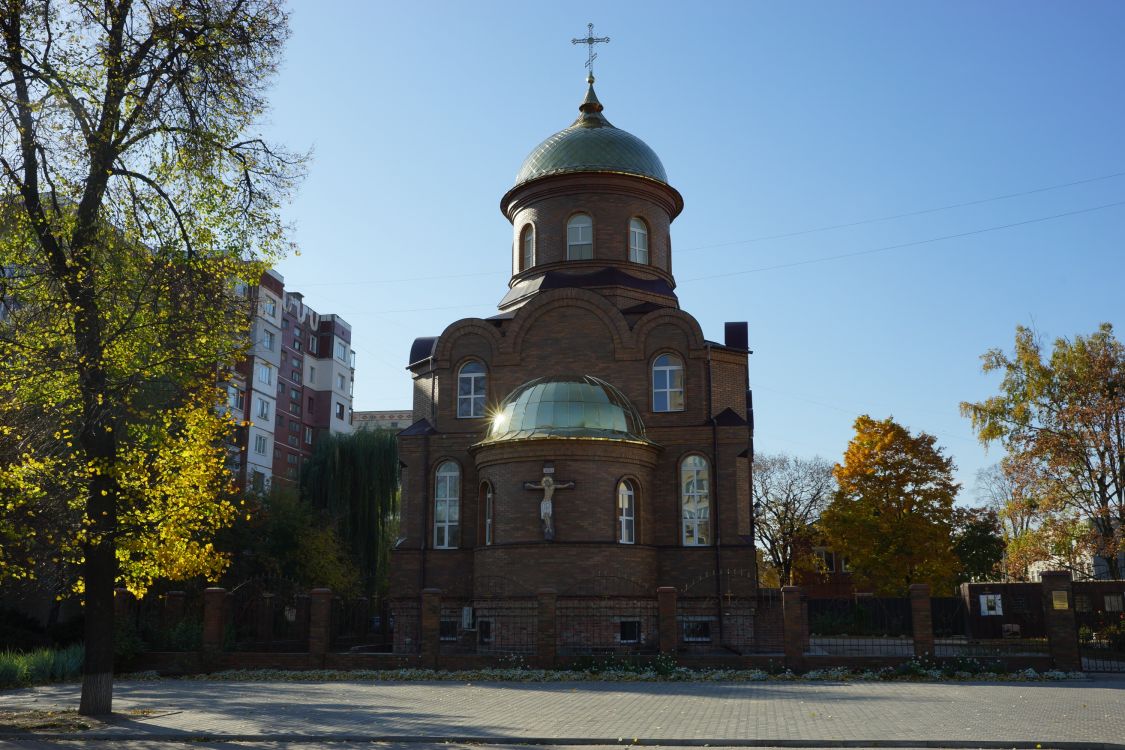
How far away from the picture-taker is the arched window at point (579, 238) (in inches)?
1125

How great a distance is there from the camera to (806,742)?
11281mm

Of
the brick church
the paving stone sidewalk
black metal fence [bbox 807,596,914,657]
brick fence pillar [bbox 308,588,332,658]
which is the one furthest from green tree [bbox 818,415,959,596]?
→ brick fence pillar [bbox 308,588,332,658]

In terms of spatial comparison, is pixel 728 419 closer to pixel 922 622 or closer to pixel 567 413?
pixel 567 413

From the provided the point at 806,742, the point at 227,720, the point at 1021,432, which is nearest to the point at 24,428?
the point at 227,720

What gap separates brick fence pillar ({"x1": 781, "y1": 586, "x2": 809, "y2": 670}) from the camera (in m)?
19.0

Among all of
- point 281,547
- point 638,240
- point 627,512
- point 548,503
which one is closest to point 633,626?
point 627,512

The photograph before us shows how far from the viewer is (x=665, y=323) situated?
25969 millimetres

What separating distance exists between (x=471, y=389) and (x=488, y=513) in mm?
3988

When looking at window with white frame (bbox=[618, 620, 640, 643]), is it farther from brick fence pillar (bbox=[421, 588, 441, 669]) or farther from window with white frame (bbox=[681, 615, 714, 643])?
brick fence pillar (bbox=[421, 588, 441, 669])

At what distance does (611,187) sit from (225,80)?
15315mm

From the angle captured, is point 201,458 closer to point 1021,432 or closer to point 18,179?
point 18,179

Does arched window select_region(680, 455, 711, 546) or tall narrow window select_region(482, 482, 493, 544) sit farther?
arched window select_region(680, 455, 711, 546)

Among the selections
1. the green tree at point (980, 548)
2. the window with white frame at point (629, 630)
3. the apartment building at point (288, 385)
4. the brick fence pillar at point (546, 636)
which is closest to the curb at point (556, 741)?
the brick fence pillar at point (546, 636)

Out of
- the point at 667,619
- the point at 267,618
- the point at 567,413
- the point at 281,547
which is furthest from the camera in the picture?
the point at 281,547
